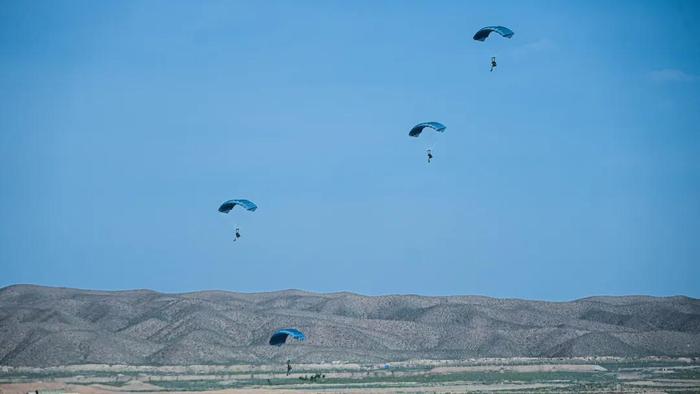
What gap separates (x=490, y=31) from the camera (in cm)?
5756

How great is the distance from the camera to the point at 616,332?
10831 cm

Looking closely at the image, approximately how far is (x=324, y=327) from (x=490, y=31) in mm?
56188

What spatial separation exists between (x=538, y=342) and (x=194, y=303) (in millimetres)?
37990

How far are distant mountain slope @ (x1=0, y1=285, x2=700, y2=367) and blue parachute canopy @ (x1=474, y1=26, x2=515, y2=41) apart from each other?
148ft

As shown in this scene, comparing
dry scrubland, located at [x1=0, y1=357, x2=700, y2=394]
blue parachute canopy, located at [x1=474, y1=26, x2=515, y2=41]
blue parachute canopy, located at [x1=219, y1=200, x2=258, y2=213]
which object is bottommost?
dry scrubland, located at [x1=0, y1=357, x2=700, y2=394]

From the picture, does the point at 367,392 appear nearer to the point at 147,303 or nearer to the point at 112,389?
the point at 112,389

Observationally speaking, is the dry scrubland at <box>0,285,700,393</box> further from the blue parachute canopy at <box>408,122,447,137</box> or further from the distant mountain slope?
the blue parachute canopy at <box>408,122,447,137</box>

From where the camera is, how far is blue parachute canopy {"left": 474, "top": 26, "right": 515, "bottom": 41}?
55.5 meters

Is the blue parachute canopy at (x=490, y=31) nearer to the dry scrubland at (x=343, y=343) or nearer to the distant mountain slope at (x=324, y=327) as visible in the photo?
the dry scrubland at (x=343, y=343)

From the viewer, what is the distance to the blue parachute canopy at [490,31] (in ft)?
182

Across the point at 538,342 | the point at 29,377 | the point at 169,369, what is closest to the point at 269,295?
the point at 538,342

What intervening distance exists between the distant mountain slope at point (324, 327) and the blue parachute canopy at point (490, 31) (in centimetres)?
4496

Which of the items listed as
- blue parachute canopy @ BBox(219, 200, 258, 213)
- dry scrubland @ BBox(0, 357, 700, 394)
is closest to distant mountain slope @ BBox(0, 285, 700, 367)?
dry scrubland @ BBox(0, 357, 700, 394)

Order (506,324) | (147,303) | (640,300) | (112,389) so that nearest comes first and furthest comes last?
(112,389), (506,324), (147,303), (640,300)
